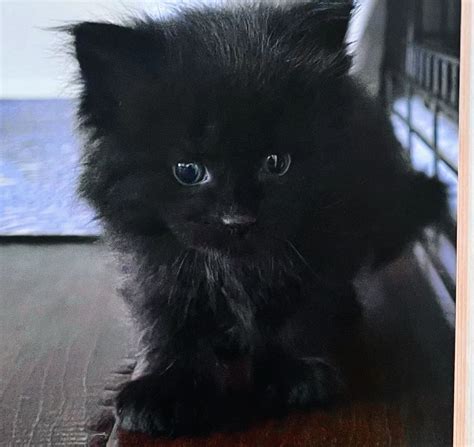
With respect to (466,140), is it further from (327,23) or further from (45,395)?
(45,395)

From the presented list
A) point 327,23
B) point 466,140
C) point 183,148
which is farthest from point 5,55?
point 466,140

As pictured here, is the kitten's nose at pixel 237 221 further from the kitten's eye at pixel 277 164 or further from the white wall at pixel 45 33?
the white wall at pixel 45 33

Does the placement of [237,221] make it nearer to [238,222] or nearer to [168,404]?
[238,222]

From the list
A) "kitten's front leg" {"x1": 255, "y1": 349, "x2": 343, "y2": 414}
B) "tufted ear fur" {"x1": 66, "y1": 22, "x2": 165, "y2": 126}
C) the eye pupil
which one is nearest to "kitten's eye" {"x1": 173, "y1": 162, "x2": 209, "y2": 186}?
the eye pupil

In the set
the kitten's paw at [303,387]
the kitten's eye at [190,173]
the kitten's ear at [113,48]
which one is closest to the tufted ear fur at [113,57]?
the kitten's ear at [113,48]

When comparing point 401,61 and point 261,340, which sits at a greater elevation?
point 401,61

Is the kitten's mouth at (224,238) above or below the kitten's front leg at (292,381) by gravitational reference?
above

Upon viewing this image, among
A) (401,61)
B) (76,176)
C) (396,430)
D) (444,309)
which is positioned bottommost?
(396,430)
